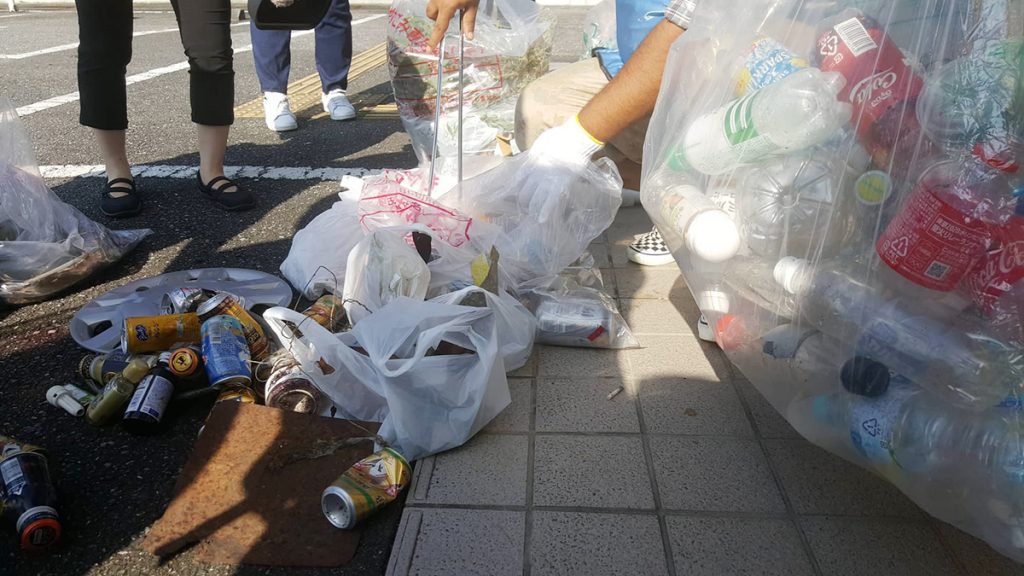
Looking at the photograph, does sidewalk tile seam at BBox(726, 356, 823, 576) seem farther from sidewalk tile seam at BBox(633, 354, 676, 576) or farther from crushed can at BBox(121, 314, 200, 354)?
crushed can at BBox(121, 314, 200, 354)

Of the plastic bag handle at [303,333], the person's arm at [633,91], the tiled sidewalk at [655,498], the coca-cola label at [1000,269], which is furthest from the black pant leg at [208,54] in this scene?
the coca-cola label at [1000,269]

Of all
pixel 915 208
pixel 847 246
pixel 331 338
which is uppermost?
pixel 915 208

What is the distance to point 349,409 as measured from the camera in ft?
6.07

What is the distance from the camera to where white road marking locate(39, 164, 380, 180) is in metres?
3.59

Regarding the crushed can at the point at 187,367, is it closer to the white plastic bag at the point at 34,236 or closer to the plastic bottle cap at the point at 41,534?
the plastic bottle cap at the point at 41,534

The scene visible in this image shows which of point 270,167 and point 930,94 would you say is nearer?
point 930,94

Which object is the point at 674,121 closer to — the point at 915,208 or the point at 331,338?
the point at 915,208

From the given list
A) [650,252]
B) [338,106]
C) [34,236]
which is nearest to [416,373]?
[650,252]

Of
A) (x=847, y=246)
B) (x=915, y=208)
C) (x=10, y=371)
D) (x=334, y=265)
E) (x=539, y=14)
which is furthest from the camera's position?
(x=539, y=14)

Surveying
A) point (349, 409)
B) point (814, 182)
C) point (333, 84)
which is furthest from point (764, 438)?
point (333, 84)

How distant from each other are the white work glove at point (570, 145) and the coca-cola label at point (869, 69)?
89 cm

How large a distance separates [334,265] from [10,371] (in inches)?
37.9

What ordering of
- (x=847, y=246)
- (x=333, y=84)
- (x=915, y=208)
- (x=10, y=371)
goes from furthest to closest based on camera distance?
(x=333, y=84)
(x=10, y=371)
(x=847, y=246)
(x=915, y=208)

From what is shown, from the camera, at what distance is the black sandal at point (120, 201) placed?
9.97ft
